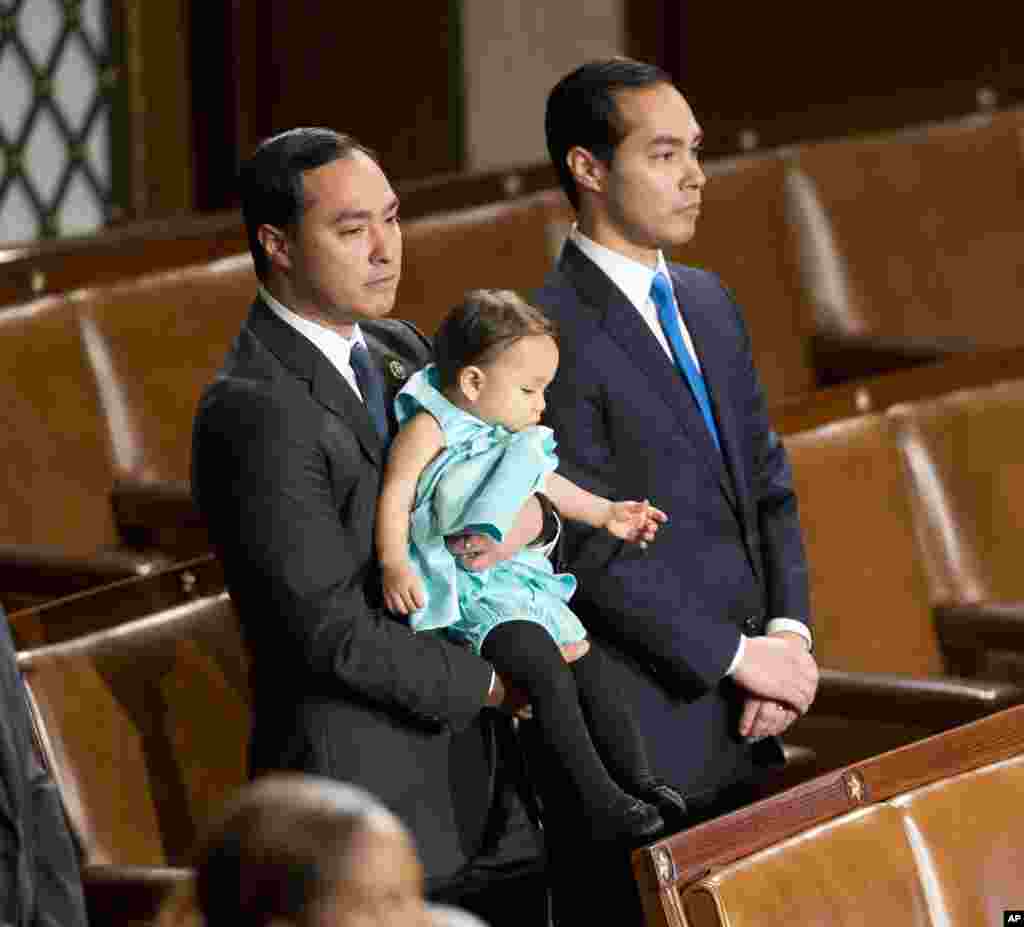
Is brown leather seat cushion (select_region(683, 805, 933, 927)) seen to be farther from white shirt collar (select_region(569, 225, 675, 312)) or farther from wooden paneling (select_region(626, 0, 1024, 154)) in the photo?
wooden paneling (select_region(626, 0, 1024, 154))

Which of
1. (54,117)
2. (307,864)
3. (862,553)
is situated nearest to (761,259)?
(862,553)

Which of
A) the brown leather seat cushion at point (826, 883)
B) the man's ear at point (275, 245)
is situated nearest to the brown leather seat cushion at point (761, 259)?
the man's ear at point (275, 245)

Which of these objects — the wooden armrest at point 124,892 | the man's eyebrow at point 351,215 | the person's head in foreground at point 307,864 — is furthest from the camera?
the wooden armrest at point 124,892

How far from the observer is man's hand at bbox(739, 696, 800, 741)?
190cm

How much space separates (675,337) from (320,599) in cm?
44

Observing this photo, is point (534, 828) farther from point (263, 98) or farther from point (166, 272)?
point (263, 98)

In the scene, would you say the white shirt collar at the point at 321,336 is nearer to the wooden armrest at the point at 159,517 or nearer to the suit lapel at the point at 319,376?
the suit lapel at the point at 319,376

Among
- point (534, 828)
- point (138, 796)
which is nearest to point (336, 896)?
point (534, 828)

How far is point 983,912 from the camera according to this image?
4.91 feet

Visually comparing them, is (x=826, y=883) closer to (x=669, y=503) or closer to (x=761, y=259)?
(x=669, y=503)

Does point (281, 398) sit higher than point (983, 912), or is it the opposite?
point (281, 398)

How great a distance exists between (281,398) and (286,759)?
24cm

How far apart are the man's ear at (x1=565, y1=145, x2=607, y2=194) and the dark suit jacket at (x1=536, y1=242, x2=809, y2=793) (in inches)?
2.2

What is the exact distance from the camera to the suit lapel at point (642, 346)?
1854mm
